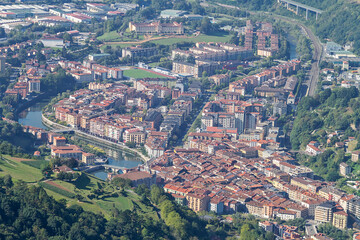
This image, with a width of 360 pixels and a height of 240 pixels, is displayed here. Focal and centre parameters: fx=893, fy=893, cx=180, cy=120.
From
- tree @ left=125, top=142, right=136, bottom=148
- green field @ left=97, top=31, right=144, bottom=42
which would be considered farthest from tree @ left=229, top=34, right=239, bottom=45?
tree @ left=125, top=142, right=136, bottom=148

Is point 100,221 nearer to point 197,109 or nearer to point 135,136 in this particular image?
point 135,136

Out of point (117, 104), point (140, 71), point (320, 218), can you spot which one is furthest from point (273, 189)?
point (140, 71)

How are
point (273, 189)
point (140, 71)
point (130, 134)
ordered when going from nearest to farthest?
point (273, 189), point (130, 134), point (140, 71)

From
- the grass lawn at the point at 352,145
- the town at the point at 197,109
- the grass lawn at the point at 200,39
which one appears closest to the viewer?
the town at the point at 197,109

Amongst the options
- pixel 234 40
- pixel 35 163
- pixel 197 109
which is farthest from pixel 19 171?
pixel 234 40

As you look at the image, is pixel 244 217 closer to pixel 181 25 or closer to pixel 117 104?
pixel 117 104

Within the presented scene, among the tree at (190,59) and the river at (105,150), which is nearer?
the river at (105,150)

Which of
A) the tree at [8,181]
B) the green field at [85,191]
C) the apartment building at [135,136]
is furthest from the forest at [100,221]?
the apartment building at [135,136]

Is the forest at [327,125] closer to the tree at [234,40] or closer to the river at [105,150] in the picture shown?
the river at [105,150]
